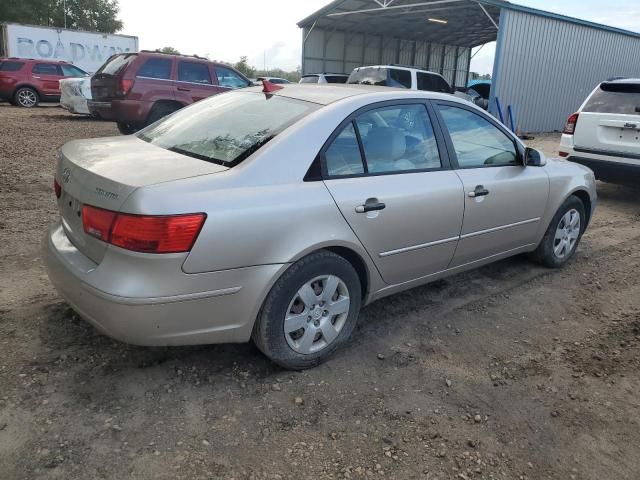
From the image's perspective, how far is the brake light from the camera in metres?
10.0

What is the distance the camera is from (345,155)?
9.94 ft

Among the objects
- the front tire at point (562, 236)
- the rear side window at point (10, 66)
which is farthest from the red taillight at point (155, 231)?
the rear side window at point (10, 66)

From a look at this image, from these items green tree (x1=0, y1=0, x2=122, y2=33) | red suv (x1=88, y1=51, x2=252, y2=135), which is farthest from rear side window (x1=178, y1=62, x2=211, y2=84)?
green tree (x1=0, y1=0, x2=122, y2=33)

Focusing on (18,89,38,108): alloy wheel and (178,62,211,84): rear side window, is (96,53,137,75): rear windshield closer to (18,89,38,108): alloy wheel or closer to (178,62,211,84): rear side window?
(178,62,211,84): rear side window

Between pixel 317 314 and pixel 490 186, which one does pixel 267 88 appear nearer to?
pixel 317 314

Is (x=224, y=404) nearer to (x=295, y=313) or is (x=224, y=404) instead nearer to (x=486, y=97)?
(x=295, y=313)

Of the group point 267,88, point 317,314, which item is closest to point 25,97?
point 267,88

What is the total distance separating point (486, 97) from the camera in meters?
19.9

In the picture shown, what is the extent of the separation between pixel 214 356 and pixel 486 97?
62.9 feet

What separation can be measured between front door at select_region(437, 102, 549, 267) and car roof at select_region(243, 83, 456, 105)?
0.85 feet

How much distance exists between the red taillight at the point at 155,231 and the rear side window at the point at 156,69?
882cm

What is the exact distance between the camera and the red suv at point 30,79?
55.5ft

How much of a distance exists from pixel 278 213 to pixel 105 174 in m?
0.87

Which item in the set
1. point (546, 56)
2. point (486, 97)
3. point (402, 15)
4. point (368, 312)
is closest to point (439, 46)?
point (402, 15)
